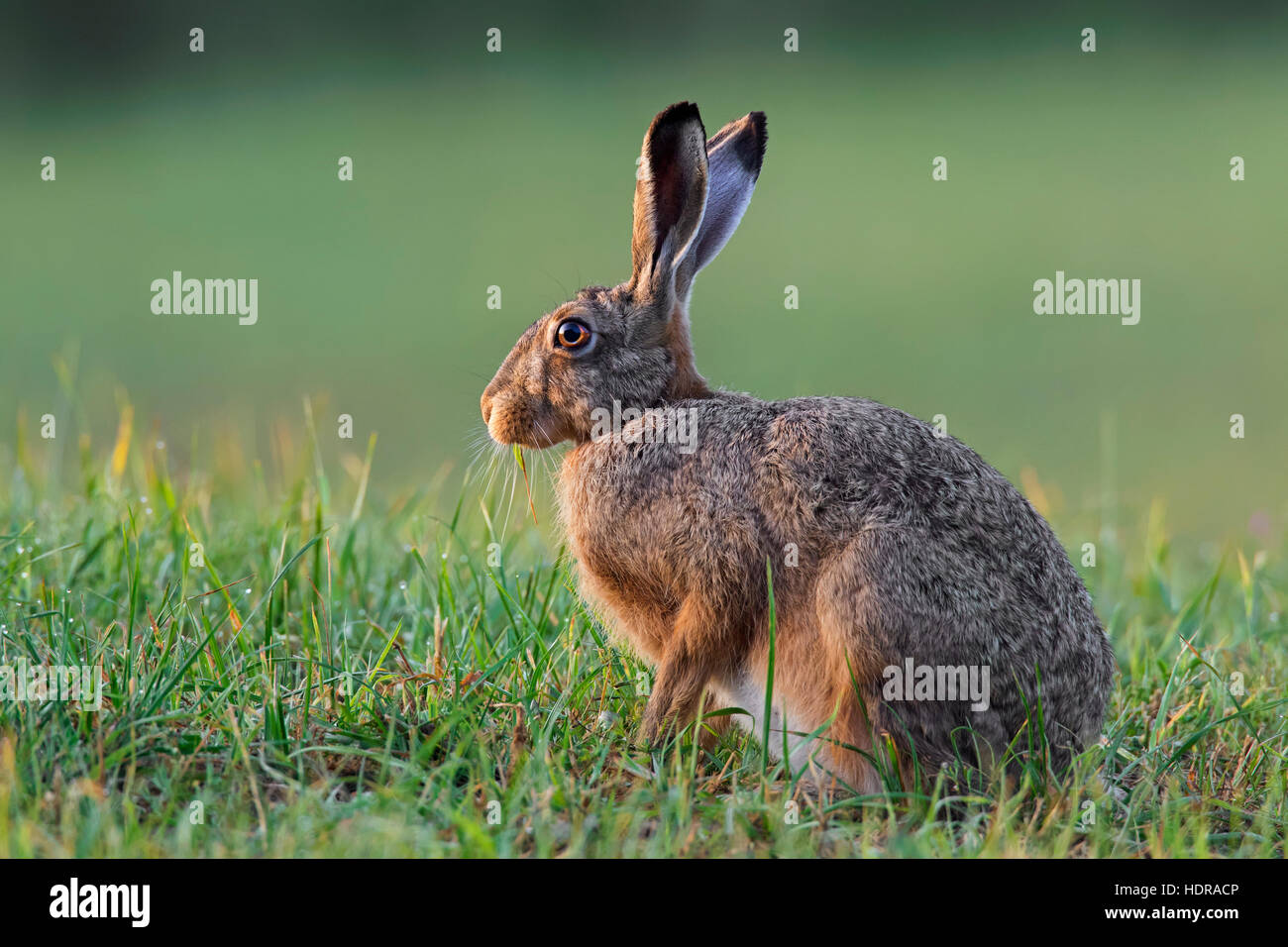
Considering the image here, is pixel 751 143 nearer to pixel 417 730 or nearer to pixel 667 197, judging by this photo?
pixel 667 197

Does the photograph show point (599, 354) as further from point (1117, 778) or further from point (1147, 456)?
point (1147, 456)

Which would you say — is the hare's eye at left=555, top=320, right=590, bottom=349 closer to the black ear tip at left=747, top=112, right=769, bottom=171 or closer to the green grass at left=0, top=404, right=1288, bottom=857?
the green grass at left=0, top=404, right=1288, bottom=857

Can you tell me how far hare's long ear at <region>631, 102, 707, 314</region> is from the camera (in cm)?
576

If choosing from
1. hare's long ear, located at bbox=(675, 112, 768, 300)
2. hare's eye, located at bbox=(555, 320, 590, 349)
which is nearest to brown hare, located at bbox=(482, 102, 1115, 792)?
hare's eye, located at bbox=(555, 320, 590, 349)

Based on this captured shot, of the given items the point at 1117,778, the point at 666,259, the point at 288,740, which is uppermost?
the point at 666,259

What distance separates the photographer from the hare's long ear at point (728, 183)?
247 inches

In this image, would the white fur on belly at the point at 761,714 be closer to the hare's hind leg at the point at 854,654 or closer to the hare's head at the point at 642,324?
the hare's hind leg at the point at 854,654

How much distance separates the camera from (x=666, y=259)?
20.0ft

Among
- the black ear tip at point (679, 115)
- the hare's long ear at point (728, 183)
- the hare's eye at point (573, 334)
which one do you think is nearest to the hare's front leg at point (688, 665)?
the hare's eye at point (573, 334)

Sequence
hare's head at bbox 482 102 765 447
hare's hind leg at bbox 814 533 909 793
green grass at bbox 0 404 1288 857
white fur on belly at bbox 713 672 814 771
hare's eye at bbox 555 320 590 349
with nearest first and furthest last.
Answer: green grass at bbox 0 404 1288 857 < hare's hind leg at bbox 814 533 909 793 < white fur on belly at bbox 713 672 814 771 < hare's head at bbox 482 102 765 447 < hare's eye at bbox 555 320 590 349

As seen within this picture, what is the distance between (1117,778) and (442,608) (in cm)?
288

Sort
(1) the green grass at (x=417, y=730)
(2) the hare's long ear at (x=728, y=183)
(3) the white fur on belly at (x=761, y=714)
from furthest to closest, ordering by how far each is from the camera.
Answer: (2) the hare's long ear at (x=728, y=183)
(3) the white fur on belly at (x=761, y=714)
(1) the green grass at (x=417, y=730)

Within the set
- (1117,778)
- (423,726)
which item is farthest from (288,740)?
(1117,778)

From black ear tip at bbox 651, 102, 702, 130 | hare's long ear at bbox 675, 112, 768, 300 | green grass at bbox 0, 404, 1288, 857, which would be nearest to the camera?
green grass at bbox 0, 404, 1288, 857
